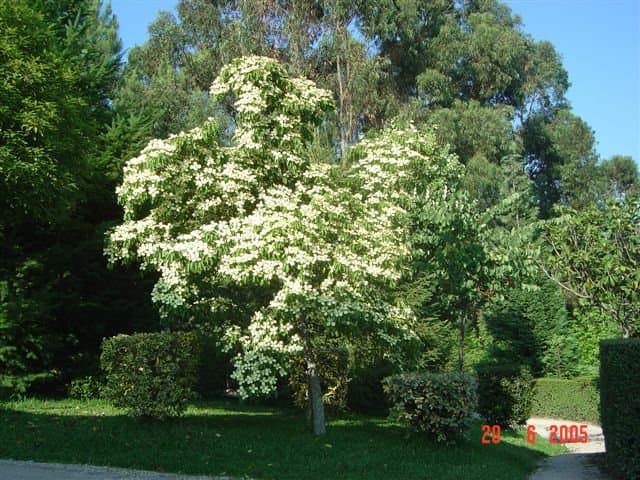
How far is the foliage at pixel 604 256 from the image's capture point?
13258mm

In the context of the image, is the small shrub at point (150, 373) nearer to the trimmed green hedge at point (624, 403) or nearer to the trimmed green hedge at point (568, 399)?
the trimmed green hedge at point (624, 403)

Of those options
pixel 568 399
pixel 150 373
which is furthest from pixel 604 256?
pixel 568 399

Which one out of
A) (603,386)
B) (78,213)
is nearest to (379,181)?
(603,386)

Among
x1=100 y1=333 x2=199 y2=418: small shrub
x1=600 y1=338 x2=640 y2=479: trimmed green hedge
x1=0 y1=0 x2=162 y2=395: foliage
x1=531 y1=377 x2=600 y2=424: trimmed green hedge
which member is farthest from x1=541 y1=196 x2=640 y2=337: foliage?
x1=0 y1=0 x2=162 y2=395: foliage

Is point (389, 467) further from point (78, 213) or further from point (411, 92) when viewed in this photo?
point (411, 92)

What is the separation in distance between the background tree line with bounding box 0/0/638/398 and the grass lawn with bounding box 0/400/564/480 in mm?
2047

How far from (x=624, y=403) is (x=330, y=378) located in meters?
6.94

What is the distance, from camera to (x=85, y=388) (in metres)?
16.8

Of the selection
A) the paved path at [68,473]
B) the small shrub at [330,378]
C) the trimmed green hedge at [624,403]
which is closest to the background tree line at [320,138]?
the small shrub at [330,378]

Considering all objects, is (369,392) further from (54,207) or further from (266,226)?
(54,207)

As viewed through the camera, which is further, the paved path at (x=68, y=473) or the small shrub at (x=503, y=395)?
the small shrub at (x=503, y=395)

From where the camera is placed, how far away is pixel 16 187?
14.0 metres

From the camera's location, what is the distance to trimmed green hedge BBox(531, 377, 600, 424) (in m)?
21.6

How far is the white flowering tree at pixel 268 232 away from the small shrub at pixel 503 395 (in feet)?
16.2
